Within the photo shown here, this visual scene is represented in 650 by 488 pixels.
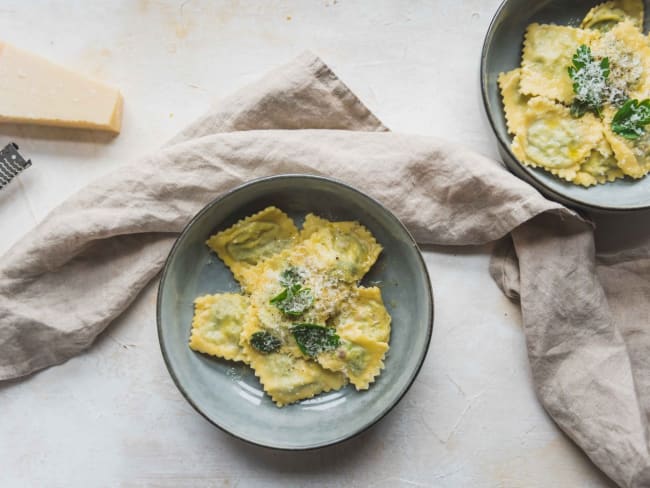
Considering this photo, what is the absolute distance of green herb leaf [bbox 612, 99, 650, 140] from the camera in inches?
164

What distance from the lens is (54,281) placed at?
4.26 metres

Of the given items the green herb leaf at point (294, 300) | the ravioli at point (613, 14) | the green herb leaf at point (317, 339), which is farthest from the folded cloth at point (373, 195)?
the ravioli at point (613, 14)

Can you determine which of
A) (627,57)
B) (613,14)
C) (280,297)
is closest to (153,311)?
(280,297)

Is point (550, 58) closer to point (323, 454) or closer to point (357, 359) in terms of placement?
point (357, 359)

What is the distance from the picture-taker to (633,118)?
4176 mm

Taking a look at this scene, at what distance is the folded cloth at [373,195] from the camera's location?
4113 millimetres

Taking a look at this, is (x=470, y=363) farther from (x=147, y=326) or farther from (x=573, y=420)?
(x=147, y=326)

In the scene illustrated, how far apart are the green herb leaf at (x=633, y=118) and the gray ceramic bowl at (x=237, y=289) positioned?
4.65ft

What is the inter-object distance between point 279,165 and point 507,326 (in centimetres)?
166

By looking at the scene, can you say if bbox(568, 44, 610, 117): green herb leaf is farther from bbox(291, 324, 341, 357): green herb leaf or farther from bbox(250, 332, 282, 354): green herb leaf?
bbox(250, 332, 282, 354): green herb leaf

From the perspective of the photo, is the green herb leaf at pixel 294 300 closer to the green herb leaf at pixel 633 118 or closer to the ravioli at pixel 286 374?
the ravioli at pixel 286 374

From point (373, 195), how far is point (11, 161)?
7.10 ft

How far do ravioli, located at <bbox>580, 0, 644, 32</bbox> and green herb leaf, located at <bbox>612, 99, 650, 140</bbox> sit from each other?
57cm

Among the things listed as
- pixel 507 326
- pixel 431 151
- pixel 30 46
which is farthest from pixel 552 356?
pixel 30 46
